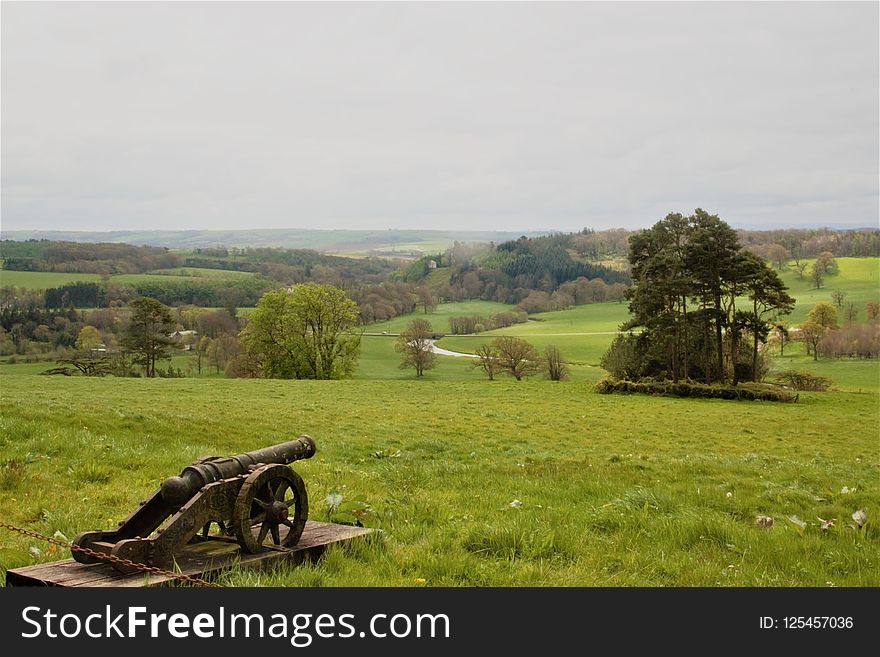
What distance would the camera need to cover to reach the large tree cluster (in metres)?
52.0

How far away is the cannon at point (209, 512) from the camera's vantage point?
5355mm

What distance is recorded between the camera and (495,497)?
10125mm

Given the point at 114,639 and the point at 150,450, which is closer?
the point at 114,639

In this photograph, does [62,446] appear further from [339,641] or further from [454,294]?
[454,294]

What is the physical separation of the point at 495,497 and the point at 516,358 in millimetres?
72713

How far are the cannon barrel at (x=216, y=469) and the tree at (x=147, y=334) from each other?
227 feet

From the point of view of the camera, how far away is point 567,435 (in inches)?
1083

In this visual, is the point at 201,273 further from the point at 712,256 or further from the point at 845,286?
the point at 845,286

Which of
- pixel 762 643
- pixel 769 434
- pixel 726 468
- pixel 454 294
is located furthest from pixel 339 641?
pixel 454 294

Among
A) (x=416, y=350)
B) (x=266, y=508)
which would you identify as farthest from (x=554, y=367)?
(x=266, y=508)

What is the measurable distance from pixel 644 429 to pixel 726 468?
1631 cm

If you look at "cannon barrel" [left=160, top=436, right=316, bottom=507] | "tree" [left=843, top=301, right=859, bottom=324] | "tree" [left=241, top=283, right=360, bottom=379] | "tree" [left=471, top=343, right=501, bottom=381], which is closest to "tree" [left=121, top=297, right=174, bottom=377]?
"tree" [left=241, top=283, right=360, bottom=379]

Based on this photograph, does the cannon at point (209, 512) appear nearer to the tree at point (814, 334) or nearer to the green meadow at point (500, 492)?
the green meadow at point (500, 492)

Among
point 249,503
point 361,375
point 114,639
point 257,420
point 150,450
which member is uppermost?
point 249,503
